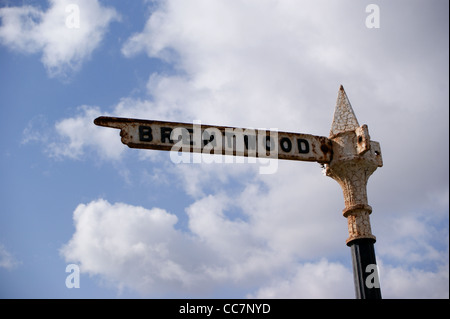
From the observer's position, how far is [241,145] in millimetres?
10852

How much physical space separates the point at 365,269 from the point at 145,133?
4.25 metres

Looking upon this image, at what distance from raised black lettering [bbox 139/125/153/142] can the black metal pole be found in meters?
3.86

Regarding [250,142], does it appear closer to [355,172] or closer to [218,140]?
[218,140]

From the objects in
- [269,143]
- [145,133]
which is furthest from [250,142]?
[145,133]

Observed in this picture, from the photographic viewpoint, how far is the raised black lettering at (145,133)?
10367 mm

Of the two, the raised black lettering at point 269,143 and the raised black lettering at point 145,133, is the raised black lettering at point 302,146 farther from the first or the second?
the raised black lettering at point 145,133

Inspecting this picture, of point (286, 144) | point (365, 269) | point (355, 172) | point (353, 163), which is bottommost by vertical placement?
point (365, 269)

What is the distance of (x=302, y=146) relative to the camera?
1130 cm

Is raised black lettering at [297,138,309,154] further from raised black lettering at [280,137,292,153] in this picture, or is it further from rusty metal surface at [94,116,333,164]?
raised black lettering at [280,137,292,153]

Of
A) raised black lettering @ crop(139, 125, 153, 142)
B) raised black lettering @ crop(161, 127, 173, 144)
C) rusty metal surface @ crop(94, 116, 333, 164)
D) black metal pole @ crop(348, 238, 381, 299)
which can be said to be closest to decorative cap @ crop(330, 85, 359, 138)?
rusty metal surface @ crop(94, 116, 333, 164)

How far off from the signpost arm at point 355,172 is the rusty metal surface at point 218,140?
282 millimetres

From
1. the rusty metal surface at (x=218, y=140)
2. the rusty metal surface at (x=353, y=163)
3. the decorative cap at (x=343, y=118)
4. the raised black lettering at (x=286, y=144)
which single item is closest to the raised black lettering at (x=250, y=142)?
the rusty metal surface at (x=218, y=140)
